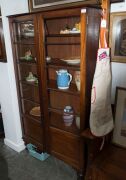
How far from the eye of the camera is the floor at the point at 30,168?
2021mm

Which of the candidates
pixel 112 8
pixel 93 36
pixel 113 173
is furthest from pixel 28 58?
pixel 113 173

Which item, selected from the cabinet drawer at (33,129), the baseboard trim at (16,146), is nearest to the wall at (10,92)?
the baseboard trim at (16,146)

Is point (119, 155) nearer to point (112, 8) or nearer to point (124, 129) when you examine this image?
point (124, 129)

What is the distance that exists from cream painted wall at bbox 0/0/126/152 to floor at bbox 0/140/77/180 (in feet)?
0.54

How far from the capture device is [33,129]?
2.28m

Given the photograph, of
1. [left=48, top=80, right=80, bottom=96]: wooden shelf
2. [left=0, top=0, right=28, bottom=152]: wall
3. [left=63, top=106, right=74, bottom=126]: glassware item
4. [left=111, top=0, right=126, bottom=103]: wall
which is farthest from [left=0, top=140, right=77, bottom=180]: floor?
[left=111, top=0, right=126, bottom=103]: wall

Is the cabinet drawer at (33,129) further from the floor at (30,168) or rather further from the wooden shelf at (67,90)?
the wooden shelf at (67,90)

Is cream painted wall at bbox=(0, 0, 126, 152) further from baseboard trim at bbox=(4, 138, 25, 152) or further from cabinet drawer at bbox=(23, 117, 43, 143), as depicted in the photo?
cabinet drawer at bbox=(23, 117, 43, 143)

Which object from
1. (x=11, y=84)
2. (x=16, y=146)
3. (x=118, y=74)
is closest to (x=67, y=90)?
(x=118, y=74)

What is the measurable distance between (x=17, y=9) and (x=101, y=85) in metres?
1.32

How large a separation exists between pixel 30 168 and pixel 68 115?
79 cm

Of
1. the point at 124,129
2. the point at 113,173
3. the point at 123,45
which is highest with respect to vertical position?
the point at 123,45

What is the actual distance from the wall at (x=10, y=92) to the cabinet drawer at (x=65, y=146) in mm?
562

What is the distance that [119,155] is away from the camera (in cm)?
153
